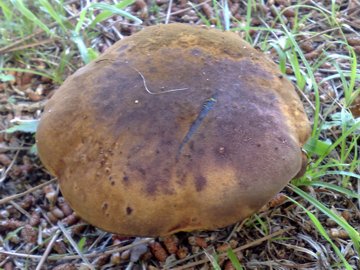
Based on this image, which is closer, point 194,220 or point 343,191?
point 194,220

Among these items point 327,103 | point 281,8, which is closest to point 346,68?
point 327,103

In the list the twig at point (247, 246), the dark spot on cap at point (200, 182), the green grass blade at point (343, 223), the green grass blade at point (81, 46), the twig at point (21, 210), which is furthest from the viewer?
the green grass blade at point (81, 46)

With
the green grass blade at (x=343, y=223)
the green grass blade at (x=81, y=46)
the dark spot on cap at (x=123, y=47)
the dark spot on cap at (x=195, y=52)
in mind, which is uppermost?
the dark spot on cap at (x=195, y=52)

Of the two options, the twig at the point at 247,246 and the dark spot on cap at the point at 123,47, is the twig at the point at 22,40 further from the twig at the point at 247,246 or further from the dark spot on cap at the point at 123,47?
the twig at the point at 247,246

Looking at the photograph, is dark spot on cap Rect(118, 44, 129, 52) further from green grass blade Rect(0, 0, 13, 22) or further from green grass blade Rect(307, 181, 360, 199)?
green grass blade Rect(0, 0, 13, 22)

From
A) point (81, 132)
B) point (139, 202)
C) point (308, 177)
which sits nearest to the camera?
point (139, 202)

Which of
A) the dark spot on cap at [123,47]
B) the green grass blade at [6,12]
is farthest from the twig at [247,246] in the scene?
the green grass blade at [6,12]

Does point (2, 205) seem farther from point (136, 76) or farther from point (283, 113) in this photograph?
point (283, 113)
